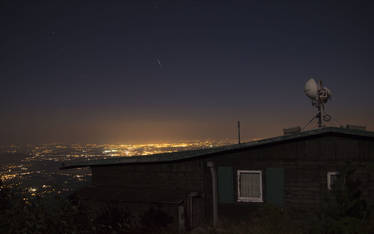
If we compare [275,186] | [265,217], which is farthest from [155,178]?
[265,217]

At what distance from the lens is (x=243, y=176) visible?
12.7 metres

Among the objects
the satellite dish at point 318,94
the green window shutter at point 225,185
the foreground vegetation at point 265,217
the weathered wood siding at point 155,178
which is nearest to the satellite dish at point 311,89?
the satellite dish at point 318,94

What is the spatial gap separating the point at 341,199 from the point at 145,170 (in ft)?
28.8

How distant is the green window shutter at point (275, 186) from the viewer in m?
12.1

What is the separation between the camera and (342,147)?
11367 millimetres

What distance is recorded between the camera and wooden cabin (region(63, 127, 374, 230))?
11.4m

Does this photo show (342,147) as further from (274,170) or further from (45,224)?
(45,224)

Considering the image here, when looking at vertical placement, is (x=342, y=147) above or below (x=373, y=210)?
above

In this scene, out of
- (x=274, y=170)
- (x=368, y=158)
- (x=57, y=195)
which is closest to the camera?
(x=57, y=195)

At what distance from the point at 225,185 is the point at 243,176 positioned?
863mm

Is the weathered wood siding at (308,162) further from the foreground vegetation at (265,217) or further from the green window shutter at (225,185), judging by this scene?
the foreground vegetation at (265,217)

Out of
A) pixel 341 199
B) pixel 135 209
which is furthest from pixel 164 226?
pixel 341 199

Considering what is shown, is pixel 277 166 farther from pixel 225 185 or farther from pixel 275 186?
pixel 225 185

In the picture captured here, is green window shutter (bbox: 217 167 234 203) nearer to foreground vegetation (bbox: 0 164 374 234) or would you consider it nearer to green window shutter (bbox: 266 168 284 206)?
green window shutter (bbox: 266 168 284 206)
